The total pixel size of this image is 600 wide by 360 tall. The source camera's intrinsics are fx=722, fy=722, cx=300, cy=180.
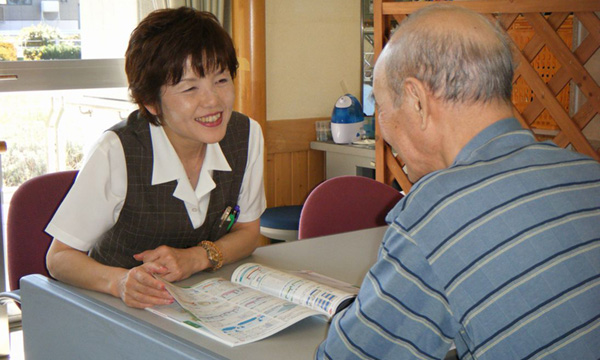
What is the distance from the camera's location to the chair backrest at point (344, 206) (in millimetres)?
2301

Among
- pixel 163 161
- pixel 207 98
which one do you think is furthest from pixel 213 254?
pixel 207 98

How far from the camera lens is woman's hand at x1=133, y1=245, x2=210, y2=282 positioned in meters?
1.56

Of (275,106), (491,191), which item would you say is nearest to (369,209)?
(491,191)

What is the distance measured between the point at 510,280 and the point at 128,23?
3.10 metres

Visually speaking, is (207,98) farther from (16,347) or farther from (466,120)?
(16,347)

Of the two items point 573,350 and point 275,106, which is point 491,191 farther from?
point 275,106

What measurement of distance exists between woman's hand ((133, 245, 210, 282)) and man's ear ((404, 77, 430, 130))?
2.43 ft

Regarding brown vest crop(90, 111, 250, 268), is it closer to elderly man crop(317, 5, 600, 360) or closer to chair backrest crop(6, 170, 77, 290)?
chair backrest crop(6, 170, 77, 290)

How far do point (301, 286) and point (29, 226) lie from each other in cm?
99

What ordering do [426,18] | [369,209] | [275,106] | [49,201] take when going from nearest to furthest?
[426,18] < [49,201] < [369,209] < [275,106]

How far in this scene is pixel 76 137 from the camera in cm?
372

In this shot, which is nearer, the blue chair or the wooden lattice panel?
the wooden lattice panel

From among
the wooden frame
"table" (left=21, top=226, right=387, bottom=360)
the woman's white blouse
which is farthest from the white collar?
the wooden frame

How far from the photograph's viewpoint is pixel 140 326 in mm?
1326
